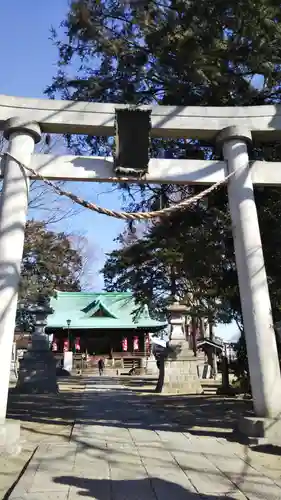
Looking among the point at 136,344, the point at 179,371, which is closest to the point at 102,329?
the point at 136,344

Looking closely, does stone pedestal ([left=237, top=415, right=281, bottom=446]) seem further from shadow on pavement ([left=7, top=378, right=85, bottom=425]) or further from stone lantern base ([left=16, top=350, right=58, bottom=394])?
stone lantern base ([left=16, top=350, right=58, bottom=394])

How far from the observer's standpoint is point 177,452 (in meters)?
5.05

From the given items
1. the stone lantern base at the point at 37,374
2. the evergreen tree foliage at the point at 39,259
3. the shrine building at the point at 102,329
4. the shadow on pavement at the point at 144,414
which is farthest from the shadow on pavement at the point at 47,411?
the shrine building at the point at 102,329

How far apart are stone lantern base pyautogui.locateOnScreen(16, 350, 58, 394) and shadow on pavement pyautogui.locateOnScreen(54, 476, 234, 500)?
10842 mm

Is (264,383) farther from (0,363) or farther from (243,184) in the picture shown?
(0,363)

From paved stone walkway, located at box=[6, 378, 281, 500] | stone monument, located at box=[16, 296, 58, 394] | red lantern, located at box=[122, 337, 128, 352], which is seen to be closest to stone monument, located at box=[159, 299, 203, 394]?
stone monument, located at box=[16, 296, 58, 394]

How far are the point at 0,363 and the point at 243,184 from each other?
458cm

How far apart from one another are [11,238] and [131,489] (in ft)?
12.3

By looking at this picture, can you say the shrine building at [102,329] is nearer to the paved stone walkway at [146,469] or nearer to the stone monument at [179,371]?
the stone monument at [179,371]

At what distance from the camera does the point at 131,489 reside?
3.71 m

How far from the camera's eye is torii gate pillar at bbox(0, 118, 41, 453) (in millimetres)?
5449

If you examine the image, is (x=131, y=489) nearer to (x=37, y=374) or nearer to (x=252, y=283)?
(x=252, y=283)

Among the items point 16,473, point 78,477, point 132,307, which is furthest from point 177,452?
point 132,307

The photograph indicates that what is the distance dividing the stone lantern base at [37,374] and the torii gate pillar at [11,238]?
30.2 feet
